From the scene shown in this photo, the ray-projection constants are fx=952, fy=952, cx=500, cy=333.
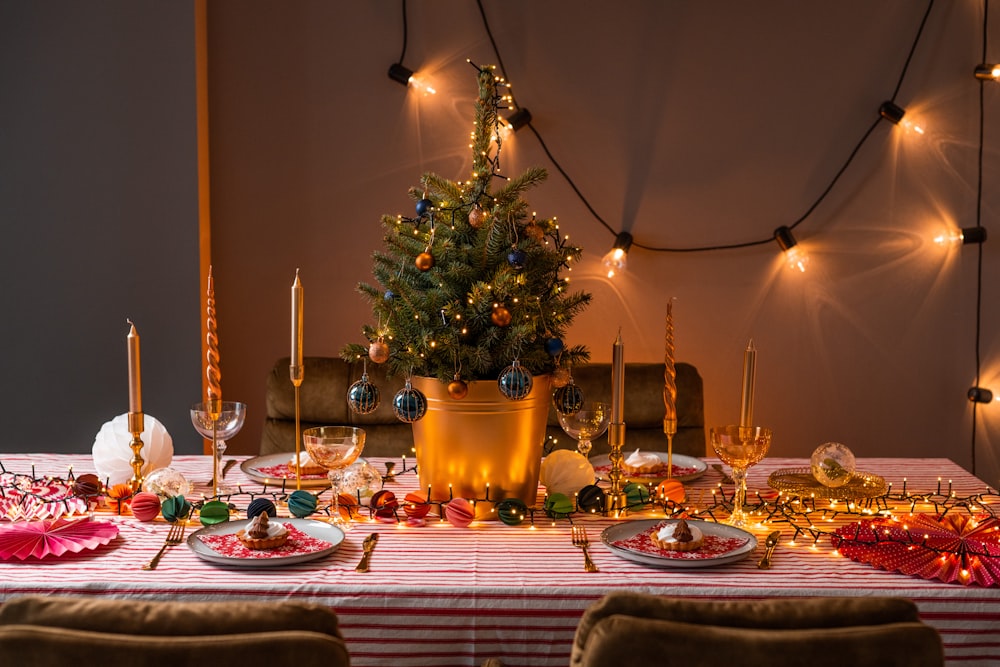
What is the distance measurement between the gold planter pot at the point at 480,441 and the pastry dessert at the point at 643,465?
34 centimetres

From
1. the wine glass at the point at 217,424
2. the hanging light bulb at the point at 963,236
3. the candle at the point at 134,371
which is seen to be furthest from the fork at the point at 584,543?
the hanging light bulb at the point at 963,236

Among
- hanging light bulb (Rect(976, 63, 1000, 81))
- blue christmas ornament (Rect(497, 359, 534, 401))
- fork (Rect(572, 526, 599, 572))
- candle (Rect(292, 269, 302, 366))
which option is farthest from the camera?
hanging light bulb (Rect(976, 63, 1000, 81))

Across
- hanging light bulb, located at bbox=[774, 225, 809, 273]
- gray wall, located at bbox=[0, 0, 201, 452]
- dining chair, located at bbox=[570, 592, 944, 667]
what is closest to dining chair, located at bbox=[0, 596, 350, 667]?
dining chair, located at bbox=[570, 592, 944, 667]

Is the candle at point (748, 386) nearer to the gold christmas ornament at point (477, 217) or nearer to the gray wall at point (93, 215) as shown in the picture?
the gold christmas ornament at point (477, 217)

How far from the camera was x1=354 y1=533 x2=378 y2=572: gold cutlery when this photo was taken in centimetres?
138

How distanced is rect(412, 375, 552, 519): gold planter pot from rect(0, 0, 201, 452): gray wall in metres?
1.70

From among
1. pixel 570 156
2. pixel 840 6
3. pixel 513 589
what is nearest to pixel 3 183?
pixel 570 156

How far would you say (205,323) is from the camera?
10.3 feet

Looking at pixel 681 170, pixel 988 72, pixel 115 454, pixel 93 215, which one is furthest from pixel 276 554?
pixel 988 72

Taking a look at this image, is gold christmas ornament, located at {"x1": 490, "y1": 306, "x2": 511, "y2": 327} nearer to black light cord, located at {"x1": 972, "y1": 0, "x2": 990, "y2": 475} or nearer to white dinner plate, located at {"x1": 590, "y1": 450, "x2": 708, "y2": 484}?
white dinner plate, located at {"x1": 590, "y1": 450, "x2": 708, "y2": 484}

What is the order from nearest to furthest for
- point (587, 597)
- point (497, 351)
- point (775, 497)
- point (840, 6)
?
point (587, 597) < point (497, 351) < point (775, 497) < point (840, 6)

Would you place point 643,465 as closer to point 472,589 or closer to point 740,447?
point 740,447

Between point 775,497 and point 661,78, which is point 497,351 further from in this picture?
point 661,78

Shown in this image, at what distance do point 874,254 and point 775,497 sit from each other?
1.84 metres
